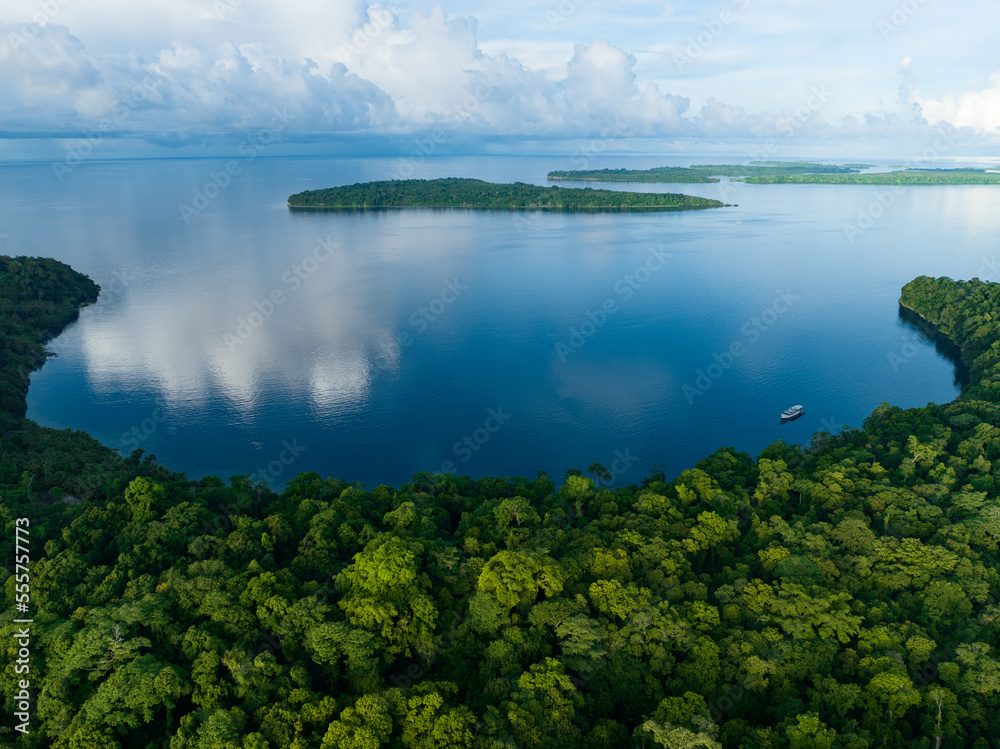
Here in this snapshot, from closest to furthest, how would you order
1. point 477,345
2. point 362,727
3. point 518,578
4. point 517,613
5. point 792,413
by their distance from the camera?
point 362,727 → point 517,613 → point 518,578 → point 792,413 → point 477,345

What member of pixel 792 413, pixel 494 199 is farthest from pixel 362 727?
pixel 494 199

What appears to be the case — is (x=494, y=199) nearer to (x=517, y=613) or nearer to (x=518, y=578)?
(x=518, y=578)

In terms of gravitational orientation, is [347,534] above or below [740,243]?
below

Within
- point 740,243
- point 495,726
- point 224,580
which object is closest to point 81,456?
point 224,580

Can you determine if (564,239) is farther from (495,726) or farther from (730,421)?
(495,726)

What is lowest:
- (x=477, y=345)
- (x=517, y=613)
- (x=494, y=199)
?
Result: (x=517, y=613)
